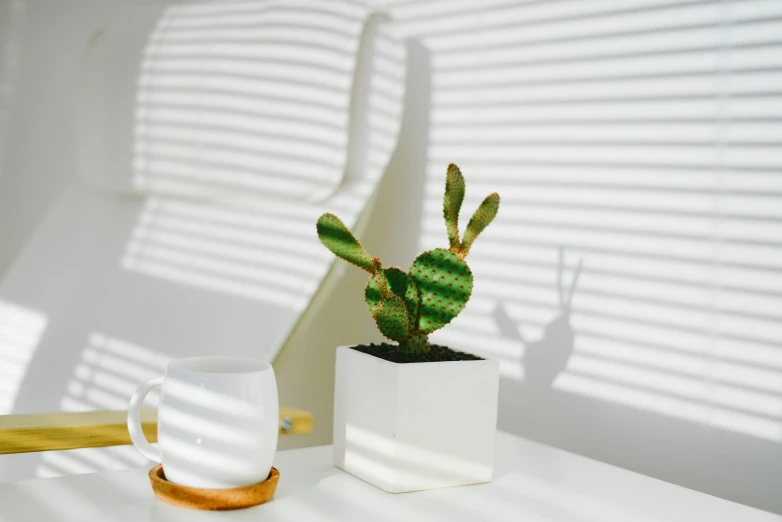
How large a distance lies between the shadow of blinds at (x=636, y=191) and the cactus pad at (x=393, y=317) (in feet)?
1.09

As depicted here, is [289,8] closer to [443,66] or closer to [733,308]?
[443,66]

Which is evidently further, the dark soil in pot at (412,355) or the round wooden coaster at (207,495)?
the dark soil in pot at (412,355)

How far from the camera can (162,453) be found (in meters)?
0.61

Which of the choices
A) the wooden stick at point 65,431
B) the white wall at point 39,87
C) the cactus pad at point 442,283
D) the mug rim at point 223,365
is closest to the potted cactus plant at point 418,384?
the cactus pad at point 442,283

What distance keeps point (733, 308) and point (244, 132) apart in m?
0.75

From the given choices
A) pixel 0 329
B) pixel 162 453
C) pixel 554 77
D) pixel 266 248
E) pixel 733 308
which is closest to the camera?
pixel 162 453

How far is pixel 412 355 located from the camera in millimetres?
704

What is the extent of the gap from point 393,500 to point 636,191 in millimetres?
471

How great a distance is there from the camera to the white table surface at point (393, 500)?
59 centimetres

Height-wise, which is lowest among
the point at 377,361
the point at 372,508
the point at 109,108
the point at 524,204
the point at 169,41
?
the point at 372,508

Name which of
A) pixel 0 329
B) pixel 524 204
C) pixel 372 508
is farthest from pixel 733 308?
pixel 0 329

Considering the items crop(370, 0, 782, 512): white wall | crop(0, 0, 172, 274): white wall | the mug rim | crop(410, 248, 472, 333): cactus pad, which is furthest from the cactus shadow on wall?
crop(0, 0, 172, 274): white wall

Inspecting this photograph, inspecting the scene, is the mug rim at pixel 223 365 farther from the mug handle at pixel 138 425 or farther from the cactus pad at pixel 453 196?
the cactus pad at pixel 453 196

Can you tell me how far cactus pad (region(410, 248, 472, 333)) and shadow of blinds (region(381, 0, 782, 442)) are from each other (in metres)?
0.31
